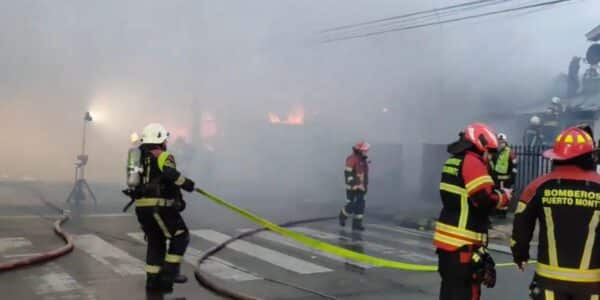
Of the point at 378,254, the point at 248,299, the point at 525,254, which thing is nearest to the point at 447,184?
the point at 525,254

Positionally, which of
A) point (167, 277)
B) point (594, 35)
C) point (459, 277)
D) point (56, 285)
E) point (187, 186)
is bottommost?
point (56, 285)

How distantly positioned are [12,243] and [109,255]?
55.3 inches

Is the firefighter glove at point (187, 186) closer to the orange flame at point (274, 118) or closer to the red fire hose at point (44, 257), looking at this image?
the red fire hose at point (44, 257)

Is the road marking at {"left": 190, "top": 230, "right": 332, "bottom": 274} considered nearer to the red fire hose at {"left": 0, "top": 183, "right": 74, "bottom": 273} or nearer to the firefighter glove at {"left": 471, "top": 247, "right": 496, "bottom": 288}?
the red fire hose at {"left": 0, "top": 183, "right": 74, "bottom": 273}

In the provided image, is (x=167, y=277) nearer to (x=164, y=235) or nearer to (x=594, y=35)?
(x=164, y=235)

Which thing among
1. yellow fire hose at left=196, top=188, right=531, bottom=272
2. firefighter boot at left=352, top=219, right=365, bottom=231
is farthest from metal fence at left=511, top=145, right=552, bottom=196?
yellow fire hose at left=196, top=188, right=531, bottom=272

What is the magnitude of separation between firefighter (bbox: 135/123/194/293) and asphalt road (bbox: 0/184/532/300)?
204 mm

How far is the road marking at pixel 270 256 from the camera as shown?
5.85m

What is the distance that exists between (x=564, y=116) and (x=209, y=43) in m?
8.54

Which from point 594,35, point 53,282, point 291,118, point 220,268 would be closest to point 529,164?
point 291,118

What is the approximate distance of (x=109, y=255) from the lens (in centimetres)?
627

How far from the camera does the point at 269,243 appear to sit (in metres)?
7.34

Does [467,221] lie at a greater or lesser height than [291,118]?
lesser

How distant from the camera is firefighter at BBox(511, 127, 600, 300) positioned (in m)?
2.64
